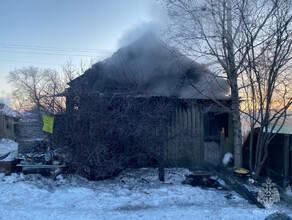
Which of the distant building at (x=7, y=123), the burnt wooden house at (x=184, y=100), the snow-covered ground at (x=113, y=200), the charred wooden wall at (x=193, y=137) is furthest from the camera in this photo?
the distant building at (x=7, y=123)

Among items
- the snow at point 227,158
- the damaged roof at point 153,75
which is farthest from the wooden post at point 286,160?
the damaged roof at point 153,75

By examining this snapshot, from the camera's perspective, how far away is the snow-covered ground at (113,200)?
384 cm

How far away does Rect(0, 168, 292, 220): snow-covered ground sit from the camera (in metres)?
3.84

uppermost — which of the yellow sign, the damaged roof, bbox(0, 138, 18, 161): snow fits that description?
the damaged roof

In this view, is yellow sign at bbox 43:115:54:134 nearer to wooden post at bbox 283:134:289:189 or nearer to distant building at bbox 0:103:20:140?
wooden post at bbox 283:134:289:189

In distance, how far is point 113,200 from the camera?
14.6 feet

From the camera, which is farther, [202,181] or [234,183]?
[202,181]

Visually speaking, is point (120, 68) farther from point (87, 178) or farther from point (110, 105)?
point (87, 178)

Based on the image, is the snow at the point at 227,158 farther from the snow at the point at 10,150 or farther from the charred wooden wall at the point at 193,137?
the snow at the point at 10,150

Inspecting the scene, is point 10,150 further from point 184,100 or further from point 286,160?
point 286,160

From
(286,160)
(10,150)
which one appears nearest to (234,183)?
(286,160)

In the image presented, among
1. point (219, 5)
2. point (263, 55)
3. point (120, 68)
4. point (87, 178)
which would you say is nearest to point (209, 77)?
point (263, 55)

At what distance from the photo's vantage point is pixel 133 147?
19.8ft

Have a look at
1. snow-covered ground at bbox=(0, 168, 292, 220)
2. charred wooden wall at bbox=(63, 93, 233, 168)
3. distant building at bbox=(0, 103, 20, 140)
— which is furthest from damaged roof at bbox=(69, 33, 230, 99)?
distant building at bbox=(0, 103, 20, 140)
